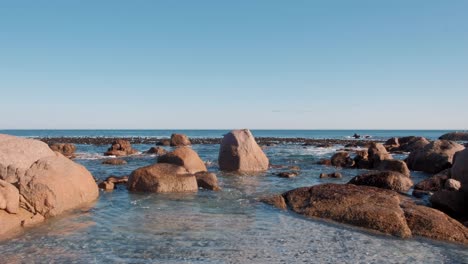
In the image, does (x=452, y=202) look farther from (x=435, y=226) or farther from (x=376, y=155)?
(x=376, y=155)

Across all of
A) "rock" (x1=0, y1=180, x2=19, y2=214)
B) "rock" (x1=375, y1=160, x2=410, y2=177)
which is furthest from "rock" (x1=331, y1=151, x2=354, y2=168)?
"rock" (x1=0, y1=180, x2=19, y2=214)

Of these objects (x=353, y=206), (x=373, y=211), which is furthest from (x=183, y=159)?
(x=373, y=211)

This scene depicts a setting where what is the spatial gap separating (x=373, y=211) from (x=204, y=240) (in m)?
4.78

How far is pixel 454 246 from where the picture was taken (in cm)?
958

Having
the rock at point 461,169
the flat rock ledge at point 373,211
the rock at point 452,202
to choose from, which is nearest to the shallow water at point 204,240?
the flat rock ledge at point 373,211

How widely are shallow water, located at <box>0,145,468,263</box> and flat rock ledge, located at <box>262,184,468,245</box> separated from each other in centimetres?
48

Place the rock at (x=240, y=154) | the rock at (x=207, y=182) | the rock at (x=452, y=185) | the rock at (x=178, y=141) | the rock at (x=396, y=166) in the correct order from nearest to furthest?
the rock at (x=452, y=185) → the rock at (x=207, y=182) → the rock at (x=396, y=166) → the rock at (x=240, y=154) → the rock at (x=178, y=141)

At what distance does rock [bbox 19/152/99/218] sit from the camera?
1153 centimetres

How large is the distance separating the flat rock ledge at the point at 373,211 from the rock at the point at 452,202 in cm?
93

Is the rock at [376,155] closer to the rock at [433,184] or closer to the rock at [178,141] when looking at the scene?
the rock at [433,184]

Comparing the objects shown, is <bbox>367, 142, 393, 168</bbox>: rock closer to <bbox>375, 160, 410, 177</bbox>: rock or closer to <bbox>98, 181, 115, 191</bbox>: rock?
<bbox>375, 160, 410, 177</bbox>: rock

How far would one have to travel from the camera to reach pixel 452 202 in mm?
12758

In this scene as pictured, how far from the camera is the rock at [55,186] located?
37.8 ft

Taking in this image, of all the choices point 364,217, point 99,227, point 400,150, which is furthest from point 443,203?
point 400,150
